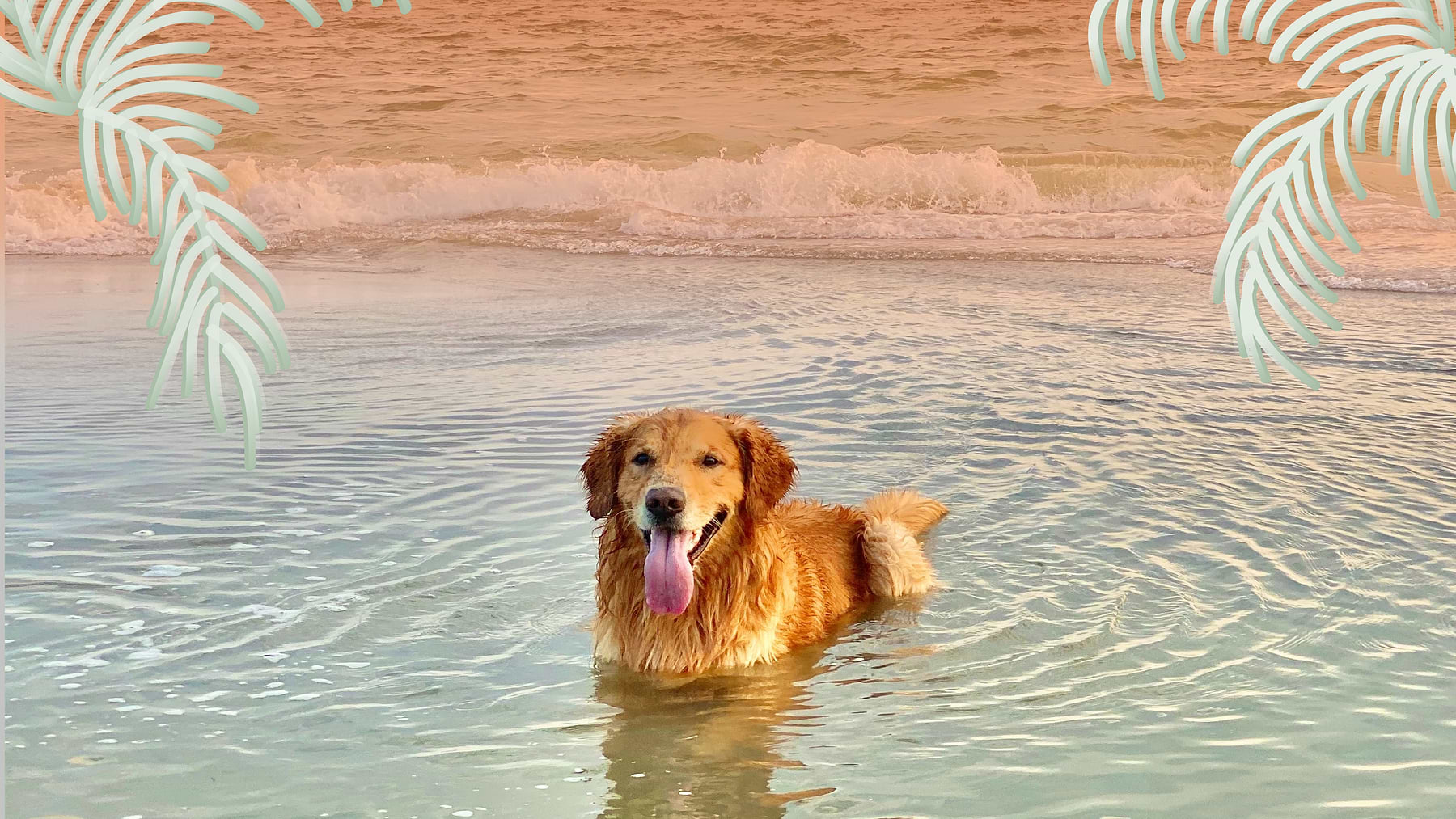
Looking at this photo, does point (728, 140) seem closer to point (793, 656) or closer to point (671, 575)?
point (793, 656)

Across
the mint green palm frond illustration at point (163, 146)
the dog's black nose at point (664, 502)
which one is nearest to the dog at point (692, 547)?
the dog's black nose at point (664, 502)

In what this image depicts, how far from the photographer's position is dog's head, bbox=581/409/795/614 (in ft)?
14.0

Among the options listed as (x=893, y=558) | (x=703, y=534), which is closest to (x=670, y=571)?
(x=703, y=534)

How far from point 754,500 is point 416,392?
4430 millimetres

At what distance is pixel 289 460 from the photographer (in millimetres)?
6801

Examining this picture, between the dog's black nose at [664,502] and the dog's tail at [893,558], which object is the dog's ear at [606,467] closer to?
the dog's black nose at [664,502]

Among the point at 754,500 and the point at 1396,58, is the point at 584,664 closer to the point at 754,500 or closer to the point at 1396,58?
the point at 754,500

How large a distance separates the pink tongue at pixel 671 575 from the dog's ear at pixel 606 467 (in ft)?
0.76

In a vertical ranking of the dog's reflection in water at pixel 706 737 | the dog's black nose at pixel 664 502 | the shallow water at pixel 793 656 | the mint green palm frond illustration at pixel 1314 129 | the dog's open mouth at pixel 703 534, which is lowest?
the dog's reflection in water at pixel 706 737

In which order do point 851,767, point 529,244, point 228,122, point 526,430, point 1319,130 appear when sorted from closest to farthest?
1. point 1319,130
2. point 851,767
3. point 526,430
4. point 529,244
5. point 228,122

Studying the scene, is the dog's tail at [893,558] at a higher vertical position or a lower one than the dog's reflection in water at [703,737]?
higher

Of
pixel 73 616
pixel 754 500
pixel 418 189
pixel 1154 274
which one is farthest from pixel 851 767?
pixel 418 189

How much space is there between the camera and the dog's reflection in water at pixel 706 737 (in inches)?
136

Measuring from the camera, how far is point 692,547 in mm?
4387
